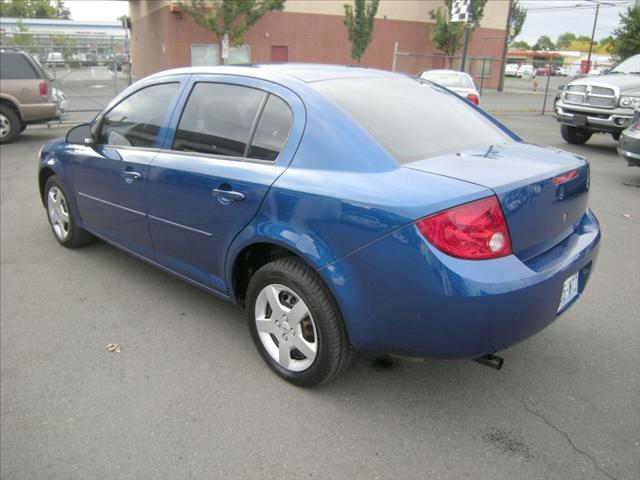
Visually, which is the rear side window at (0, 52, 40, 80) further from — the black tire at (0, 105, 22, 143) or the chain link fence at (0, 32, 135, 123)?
the chain link fence at (0, 32, 135, 123)

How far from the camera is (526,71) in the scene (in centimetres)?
7006

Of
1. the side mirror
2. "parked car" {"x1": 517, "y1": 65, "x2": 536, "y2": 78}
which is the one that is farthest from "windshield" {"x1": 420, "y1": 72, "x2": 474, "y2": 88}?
"parked car" {"x1": 517, "y1": 65, "x2": 536, "y2": 78}

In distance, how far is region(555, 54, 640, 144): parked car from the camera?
1012 cm

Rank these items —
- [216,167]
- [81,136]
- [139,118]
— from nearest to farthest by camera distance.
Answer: [216,167]
[139,118]
[81,136]

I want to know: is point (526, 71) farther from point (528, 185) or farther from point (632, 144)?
point (528, 185)

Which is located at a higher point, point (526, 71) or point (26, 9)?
point (26, 9)

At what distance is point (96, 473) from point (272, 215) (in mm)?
1434

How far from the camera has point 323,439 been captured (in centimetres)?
265

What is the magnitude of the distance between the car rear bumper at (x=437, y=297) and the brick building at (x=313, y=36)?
27676 mm

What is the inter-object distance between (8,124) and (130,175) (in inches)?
353

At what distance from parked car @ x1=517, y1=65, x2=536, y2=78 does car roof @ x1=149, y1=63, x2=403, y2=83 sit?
67003 millimetres

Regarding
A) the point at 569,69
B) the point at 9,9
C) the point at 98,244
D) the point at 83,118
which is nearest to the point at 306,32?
the point at 83,118

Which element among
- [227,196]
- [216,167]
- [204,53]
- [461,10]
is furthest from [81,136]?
[204,53]

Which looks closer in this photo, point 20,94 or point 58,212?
point 58,212
